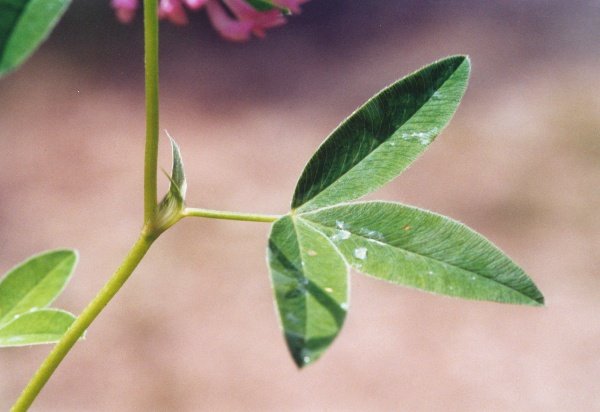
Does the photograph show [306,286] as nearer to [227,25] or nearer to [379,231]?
[379,231]

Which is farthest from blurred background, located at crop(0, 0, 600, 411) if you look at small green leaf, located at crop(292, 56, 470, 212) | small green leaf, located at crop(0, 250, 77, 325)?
small green leaf, located at crop(292, 56, 470, 212)

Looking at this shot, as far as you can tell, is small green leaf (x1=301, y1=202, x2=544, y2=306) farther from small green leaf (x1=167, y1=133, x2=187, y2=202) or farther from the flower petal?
the flower petal

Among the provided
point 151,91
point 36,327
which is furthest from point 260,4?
point 36,327

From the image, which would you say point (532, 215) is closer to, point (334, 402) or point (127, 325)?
point (334, 402)

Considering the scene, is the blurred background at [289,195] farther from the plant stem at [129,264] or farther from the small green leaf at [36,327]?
the plant stem at [129,264]

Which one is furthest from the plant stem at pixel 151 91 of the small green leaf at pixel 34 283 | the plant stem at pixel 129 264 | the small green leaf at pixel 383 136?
the small green leaf at pixel 34 283
